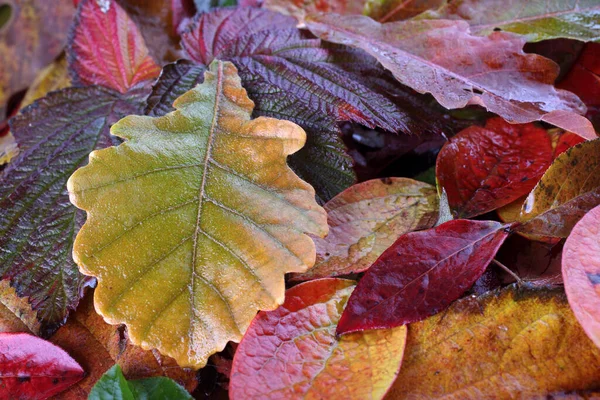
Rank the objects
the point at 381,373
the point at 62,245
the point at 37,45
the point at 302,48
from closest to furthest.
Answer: the point at 381,373 < the point at 62,245 < the point at 302,48 < the point at 37,45

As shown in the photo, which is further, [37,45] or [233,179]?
[37,45]

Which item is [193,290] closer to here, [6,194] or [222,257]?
[222,257]

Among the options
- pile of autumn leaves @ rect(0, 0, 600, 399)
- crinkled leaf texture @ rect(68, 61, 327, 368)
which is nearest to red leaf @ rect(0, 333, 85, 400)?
pile of autumn leaves @ rect(0, 0, 600, 399)

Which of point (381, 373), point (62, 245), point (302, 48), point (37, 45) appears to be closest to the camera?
point (381, 373)

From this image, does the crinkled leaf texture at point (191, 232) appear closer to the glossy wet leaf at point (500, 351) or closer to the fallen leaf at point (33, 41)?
the glossy wet leaf at point (500, 351)

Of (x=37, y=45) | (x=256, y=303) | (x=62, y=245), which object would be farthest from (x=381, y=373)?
(x=37, y=45)

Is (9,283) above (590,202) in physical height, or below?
below

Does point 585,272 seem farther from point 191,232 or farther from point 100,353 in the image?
point 100,353

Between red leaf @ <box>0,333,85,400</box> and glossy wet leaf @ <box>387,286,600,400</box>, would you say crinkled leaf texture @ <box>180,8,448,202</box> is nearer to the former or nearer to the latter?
glossy wet leaf @ <box>387,286,600,400</box>
